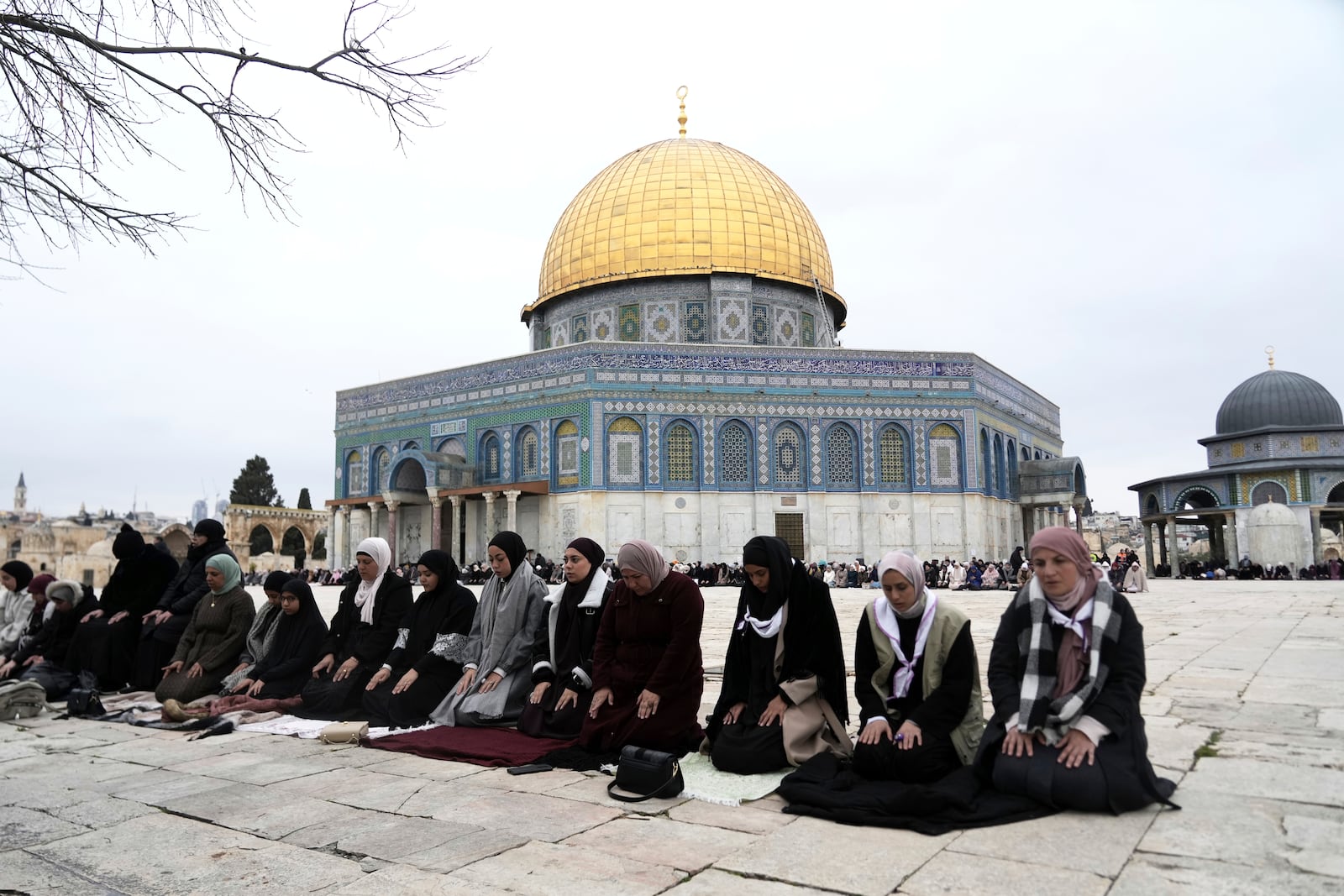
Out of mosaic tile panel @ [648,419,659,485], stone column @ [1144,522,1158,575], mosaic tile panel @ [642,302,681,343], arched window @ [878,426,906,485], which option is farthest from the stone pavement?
stone column @ [1144,522,1158,575]

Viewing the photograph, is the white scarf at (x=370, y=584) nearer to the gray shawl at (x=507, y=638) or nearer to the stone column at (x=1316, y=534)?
the gray shawl at (x=507, y=638)

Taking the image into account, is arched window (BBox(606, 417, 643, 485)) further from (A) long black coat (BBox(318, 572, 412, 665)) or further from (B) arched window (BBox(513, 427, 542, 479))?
(A) long black coat (BBox(318, 572, 412, 665))

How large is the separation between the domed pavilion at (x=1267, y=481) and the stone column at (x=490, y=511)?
21.3 m

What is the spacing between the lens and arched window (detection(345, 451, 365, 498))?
28.9m

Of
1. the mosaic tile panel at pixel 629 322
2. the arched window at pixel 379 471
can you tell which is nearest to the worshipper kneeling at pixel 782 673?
the mosaic tile panel at pixel 629 322

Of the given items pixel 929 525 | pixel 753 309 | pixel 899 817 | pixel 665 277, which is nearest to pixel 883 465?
pixel 929 525

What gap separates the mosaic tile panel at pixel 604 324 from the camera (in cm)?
2786

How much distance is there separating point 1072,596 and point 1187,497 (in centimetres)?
3247

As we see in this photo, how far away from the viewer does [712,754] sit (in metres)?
4.18

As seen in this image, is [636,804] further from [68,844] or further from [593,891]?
[68,844]

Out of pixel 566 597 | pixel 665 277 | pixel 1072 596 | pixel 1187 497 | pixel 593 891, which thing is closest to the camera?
pixel 593 891

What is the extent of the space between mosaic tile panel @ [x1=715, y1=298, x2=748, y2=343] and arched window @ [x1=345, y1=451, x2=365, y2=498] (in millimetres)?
11310

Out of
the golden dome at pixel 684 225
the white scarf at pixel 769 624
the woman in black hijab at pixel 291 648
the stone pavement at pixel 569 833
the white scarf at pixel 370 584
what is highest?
the golden dome at pixel 684 225

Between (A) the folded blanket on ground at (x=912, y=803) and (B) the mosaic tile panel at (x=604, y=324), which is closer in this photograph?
A: (A) the folded blanket on ground at (x=912, y=803)
